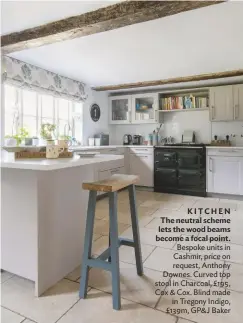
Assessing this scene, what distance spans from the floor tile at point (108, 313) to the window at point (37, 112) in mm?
2649

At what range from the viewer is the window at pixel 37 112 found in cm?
342

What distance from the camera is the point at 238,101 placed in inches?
167

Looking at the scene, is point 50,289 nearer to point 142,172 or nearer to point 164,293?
point 164,293

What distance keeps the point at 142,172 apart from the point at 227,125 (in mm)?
1874

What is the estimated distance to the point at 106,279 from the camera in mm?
1787

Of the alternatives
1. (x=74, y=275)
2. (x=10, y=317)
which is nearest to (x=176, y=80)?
(x=74, y=275)

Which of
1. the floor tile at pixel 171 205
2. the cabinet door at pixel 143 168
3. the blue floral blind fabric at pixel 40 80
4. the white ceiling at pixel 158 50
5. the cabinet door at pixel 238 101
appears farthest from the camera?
the cabinet door at pixel 143 168

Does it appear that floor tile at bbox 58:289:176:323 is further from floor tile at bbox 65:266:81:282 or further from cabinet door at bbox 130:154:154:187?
cabinet door at bbox 130:154:154:187

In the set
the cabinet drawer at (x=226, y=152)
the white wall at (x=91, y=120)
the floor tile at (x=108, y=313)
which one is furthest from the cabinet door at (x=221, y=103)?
the floor tile at (x=108, y=313)

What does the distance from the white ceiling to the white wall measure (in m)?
0.68

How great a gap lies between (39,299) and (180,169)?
11.1ft

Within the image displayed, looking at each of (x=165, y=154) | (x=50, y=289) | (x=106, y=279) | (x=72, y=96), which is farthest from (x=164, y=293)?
(x=72, y=96)

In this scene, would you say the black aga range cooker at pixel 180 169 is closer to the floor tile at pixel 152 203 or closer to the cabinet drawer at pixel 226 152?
the cabinet drawer at pixel 226 152

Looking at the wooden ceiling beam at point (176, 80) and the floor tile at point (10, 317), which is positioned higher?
the wooden ceiling beam at point (176, 80)
